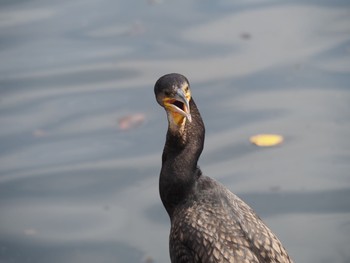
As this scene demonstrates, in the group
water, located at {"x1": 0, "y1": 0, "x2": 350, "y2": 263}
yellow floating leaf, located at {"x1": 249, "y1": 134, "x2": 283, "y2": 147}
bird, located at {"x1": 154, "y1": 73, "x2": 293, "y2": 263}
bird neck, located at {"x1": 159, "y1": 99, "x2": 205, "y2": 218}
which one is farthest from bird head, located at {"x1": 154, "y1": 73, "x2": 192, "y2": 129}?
yellow floating leaf, located at {"x1": 249, "y1": 134, "x2": 283, "y2": 147}

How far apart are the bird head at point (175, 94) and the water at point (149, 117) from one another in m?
1.50

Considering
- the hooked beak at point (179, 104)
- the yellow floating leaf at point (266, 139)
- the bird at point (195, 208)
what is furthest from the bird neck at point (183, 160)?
the yellow floating leaf at point (266, 139)

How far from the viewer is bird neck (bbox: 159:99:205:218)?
507 cm

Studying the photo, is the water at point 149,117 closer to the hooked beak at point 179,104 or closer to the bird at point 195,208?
the bird at point 195,208

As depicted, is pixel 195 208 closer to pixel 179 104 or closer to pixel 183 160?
pixel 183 160

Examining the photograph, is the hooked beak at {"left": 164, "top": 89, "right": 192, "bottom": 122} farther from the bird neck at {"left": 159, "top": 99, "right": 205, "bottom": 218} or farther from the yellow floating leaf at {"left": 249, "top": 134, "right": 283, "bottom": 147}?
the yellow floating leaf at {"left": 249, "top": 134, "right": 283, "bottom": 147}

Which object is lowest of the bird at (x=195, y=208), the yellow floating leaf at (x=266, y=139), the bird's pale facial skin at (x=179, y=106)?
the yellow floating leaf at (x=266, y=139)

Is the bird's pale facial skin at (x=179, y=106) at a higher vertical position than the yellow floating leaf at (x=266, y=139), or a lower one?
higher

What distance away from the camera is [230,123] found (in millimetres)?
7395

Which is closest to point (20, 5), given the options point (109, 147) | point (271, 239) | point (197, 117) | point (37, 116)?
point (37, 116)

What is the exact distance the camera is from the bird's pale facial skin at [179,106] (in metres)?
4.81

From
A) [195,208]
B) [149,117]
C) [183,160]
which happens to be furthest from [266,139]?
[195,208]

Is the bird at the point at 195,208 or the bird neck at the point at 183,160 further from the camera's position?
the bird neck at the point at 183,160

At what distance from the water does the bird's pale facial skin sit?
140 centimetres
